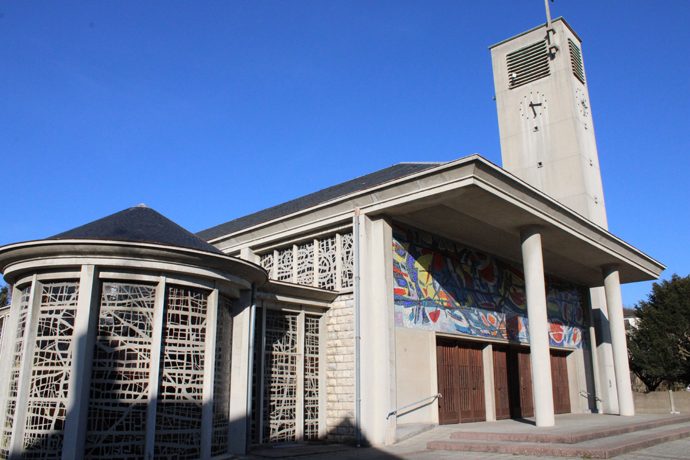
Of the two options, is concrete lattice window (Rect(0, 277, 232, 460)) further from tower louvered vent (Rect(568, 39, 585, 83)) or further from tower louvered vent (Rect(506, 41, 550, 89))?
tower louvered vent (Rect(568, 39, 585, 83))

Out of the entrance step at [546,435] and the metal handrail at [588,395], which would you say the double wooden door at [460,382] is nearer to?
the entrance step at [546,435]

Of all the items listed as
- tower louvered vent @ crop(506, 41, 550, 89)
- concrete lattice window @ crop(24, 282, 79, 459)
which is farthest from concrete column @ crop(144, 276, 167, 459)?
tower louvered vent @ crop(506, 41, 550, 89)

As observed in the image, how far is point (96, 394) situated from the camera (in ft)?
28.5

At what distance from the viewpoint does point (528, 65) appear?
26375 mm

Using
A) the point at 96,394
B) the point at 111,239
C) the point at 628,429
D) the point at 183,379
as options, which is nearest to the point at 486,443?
the point at 628,429

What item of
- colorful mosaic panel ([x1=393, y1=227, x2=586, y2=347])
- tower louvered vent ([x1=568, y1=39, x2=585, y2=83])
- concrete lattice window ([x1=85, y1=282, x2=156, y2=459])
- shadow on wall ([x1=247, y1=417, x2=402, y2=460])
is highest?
tower louvered vent ([x1=568, y1=39, x2=585, y2=83])

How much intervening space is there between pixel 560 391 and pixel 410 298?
9.72 metres

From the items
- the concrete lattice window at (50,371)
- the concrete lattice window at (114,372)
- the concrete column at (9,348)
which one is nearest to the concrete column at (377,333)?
the concrete lattice window at (114,372)

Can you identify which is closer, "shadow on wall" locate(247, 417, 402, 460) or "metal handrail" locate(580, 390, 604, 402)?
"shadow on wall" locate(247, 417, 402, 460)

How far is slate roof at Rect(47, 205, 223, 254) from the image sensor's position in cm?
940

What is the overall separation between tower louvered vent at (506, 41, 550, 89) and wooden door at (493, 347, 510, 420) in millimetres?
13760

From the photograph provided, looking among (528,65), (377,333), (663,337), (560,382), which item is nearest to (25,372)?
(377,333)

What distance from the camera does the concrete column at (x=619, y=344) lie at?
18391 millimetres

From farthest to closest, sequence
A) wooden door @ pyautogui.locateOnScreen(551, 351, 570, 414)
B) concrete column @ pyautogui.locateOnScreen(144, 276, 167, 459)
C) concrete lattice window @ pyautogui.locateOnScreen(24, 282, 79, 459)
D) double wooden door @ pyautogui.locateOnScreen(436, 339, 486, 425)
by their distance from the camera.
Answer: wooden door @ pyautogui.locateOnScreen(551, 351, 570, 414)
double wooden door @ pyautogui.locateOnScreen(436, 339, 486, 425)
concrete column @ pyautogui.locateOnScreen(144, 276, 167, 459)
concrete lattice window @ pyautogui.locateOnScreen(24, 282, 79, 459)
